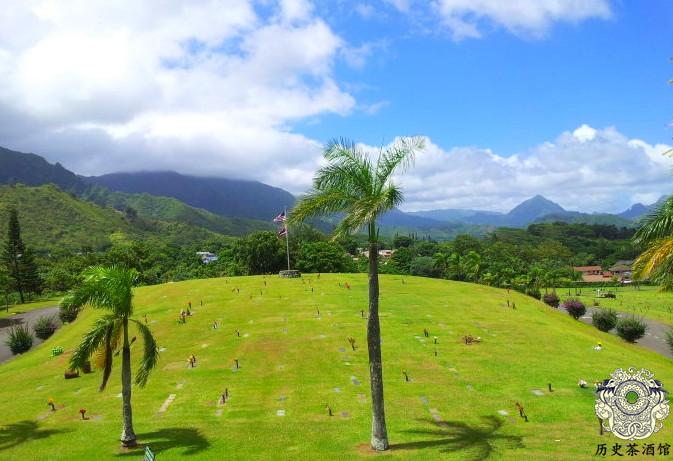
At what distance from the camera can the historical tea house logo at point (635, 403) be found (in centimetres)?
1647

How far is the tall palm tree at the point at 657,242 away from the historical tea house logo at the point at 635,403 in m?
3.75

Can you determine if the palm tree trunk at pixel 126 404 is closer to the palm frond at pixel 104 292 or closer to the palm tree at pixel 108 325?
the palm tree at pixel 108 325

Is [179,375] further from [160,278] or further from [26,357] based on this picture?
[160,278]

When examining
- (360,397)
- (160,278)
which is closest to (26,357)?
(360,397)

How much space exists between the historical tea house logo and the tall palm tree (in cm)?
375

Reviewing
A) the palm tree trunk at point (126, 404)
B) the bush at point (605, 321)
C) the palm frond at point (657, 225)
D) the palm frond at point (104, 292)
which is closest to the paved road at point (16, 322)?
the palm tree trunk at point (126, 404)

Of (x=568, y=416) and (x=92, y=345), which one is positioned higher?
(x=92, y=345)

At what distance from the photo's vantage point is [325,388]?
30.9m

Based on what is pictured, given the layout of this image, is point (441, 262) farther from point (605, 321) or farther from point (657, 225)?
point (657, 225)

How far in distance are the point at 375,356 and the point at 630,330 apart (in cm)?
4710

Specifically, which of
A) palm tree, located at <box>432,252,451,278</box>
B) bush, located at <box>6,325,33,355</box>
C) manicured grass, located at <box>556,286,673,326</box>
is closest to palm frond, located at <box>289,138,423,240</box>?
bush, located at <box>6,325,33,355</box>

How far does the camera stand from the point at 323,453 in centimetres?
2064

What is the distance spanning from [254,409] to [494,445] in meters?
13.9

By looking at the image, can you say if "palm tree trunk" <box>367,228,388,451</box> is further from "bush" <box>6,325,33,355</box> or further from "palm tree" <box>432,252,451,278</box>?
"palm tree" <box>432,252,451,278</box>
